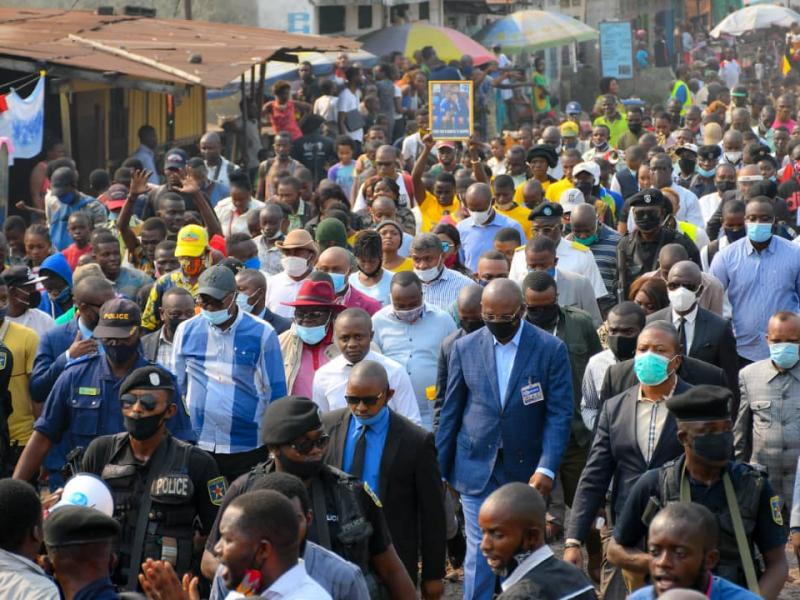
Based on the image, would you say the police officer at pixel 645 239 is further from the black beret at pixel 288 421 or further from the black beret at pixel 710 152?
the black beret at pixel 288 421

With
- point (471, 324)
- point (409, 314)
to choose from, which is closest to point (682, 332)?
point (471, 324)

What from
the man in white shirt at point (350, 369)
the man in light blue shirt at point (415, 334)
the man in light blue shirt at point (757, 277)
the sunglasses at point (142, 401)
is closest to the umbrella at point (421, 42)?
the man in light blue shirt at point (757, 277)

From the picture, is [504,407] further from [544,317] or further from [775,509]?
[775,509]

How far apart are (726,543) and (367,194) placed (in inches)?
351

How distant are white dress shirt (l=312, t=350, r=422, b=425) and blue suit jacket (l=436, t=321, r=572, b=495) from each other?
28 centimetres

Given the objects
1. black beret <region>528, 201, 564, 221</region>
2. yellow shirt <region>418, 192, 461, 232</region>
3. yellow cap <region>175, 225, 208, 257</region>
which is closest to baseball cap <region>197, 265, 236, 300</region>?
yellow cap <region>175, 225, 208, 257</region>

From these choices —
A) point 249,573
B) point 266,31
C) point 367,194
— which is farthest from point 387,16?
point 249,573

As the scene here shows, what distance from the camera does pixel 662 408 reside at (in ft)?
25.1

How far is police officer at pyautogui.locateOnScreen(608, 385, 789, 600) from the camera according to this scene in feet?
21.2

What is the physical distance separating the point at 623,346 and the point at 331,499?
9.99ft

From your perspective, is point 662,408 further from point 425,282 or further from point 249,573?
point 425,282

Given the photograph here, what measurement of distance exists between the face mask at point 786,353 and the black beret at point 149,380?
11.1ft

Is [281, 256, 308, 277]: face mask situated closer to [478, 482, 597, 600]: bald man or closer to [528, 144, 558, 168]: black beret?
[528, 144, 558, 168]: black beret

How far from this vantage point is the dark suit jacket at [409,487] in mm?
7668
